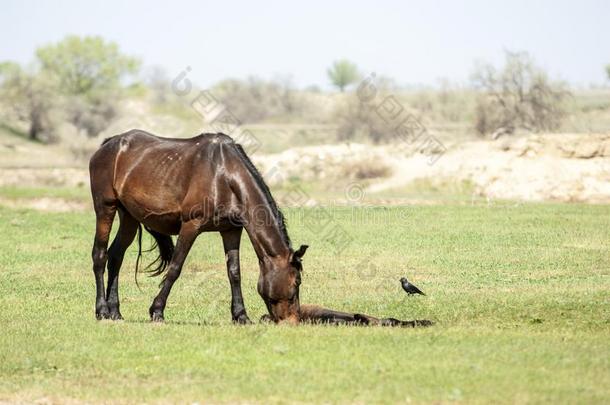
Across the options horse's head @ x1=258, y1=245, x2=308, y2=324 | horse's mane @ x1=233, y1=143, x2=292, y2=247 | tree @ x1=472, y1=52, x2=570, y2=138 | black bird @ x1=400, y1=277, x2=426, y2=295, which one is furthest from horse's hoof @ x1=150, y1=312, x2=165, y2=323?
tree @ x1=472, y1=52, x2=570, y2=138

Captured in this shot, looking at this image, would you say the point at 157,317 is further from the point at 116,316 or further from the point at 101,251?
the point at 101,251

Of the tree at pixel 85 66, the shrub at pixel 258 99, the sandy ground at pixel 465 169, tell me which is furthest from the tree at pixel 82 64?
the sandy ground at pixel 465 169

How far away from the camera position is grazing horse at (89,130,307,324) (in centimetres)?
1258

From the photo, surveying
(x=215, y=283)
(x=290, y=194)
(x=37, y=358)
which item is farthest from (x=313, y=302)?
(x=290, y=194)

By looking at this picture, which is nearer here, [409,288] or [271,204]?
[271,204]

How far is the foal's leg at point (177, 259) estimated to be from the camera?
42.2 feet

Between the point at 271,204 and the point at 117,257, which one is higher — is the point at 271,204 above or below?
above

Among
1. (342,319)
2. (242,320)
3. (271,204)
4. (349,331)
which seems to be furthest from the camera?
(242,320)

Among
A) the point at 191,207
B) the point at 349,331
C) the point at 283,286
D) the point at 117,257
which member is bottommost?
the point at 349,331

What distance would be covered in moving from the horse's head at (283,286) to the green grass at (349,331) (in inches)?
14.5

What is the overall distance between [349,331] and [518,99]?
120ft

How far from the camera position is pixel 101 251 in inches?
547

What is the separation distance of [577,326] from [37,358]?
668 cm

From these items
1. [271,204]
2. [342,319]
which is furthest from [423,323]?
[271,204]
